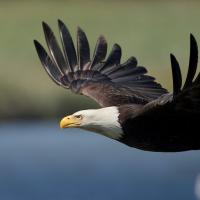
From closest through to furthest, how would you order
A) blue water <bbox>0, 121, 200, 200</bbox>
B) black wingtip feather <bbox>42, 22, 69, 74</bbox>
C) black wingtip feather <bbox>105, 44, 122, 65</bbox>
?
black wingtip feather <bbox>42, 22, 69, 74</bbox> < black wingtip feather <bbox>105, 44, 122, 65</bbox> < blue water <bbox>0, 121, 200, 200</bbox>

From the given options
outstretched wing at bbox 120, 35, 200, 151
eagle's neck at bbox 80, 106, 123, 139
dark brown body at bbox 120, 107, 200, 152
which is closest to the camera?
outstretched wing at bbox 120, 35, 200, 151

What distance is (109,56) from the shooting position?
525 inches

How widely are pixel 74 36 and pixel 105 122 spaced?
922 centimetres

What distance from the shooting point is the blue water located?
15422mm

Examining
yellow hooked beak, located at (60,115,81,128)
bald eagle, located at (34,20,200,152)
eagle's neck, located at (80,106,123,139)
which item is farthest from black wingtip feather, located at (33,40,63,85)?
eagle's neck, located at (80,106,123,139)

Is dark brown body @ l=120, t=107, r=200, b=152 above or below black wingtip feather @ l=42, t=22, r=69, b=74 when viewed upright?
below

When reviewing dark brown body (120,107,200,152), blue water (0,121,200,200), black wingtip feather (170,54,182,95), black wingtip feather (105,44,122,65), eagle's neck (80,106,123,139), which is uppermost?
black wingtip feather (105,44,122,65)

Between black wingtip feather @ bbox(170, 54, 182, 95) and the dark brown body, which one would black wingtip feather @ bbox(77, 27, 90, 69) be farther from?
black wingtip feather @ bbox(170, 54, 182, 95)

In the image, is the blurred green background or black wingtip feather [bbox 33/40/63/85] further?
the blurred green background

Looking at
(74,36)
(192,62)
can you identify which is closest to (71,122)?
(192,62)

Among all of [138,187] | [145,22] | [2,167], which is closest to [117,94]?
[138,187]

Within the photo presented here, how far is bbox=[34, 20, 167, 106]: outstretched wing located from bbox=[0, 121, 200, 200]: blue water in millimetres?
2179

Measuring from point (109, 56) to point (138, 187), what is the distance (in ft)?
8.19

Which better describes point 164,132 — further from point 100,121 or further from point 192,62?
point 192,62
